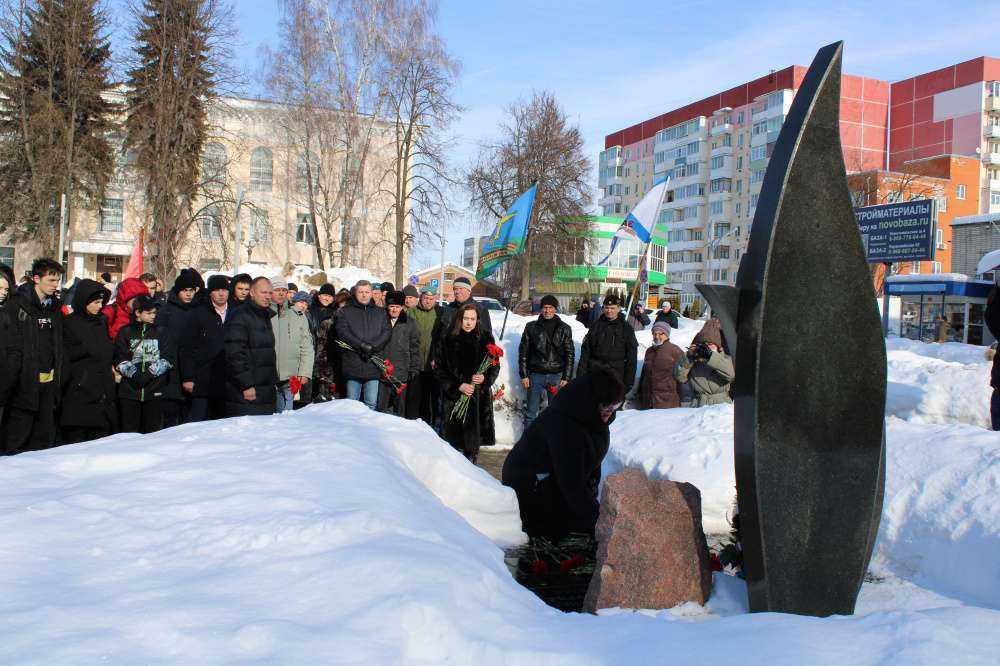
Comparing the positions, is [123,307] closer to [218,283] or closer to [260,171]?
[218,283]

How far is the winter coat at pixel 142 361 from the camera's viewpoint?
7.69 m

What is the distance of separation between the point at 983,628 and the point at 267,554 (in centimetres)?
267

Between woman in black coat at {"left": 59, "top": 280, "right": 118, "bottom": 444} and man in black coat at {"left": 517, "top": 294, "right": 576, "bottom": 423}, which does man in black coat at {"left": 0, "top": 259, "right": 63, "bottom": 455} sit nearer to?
woman in black coat at {"left": 59, "top": 280, "right": 118, "bottom": 444}

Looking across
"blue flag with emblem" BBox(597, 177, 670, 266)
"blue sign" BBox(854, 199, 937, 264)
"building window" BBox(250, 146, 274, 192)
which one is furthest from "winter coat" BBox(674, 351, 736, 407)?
"building window" BBox(250, 146, 274, 192)

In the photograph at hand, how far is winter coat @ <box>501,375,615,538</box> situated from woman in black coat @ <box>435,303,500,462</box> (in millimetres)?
2955

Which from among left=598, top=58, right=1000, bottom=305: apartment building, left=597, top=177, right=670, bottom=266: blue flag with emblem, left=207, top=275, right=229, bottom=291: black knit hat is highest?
left=598, top=58, right=1000, bottom=305: apartment building

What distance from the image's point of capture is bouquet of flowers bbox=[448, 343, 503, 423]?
358 inches

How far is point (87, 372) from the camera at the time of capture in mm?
7328

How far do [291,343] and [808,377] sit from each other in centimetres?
664

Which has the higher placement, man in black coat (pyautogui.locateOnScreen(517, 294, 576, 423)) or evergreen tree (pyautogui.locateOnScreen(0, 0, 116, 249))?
evergreen tree (pyautogui.locateOnScreen(0, 0, 116, 249))

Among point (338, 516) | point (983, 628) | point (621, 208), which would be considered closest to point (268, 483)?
point (338, 516)

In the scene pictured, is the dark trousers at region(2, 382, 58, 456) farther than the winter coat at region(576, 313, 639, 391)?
No

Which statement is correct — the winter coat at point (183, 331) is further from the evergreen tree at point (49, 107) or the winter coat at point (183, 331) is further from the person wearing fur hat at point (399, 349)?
the evergreen tree at point (49, 107)

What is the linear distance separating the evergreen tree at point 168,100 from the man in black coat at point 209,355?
22279 mm
